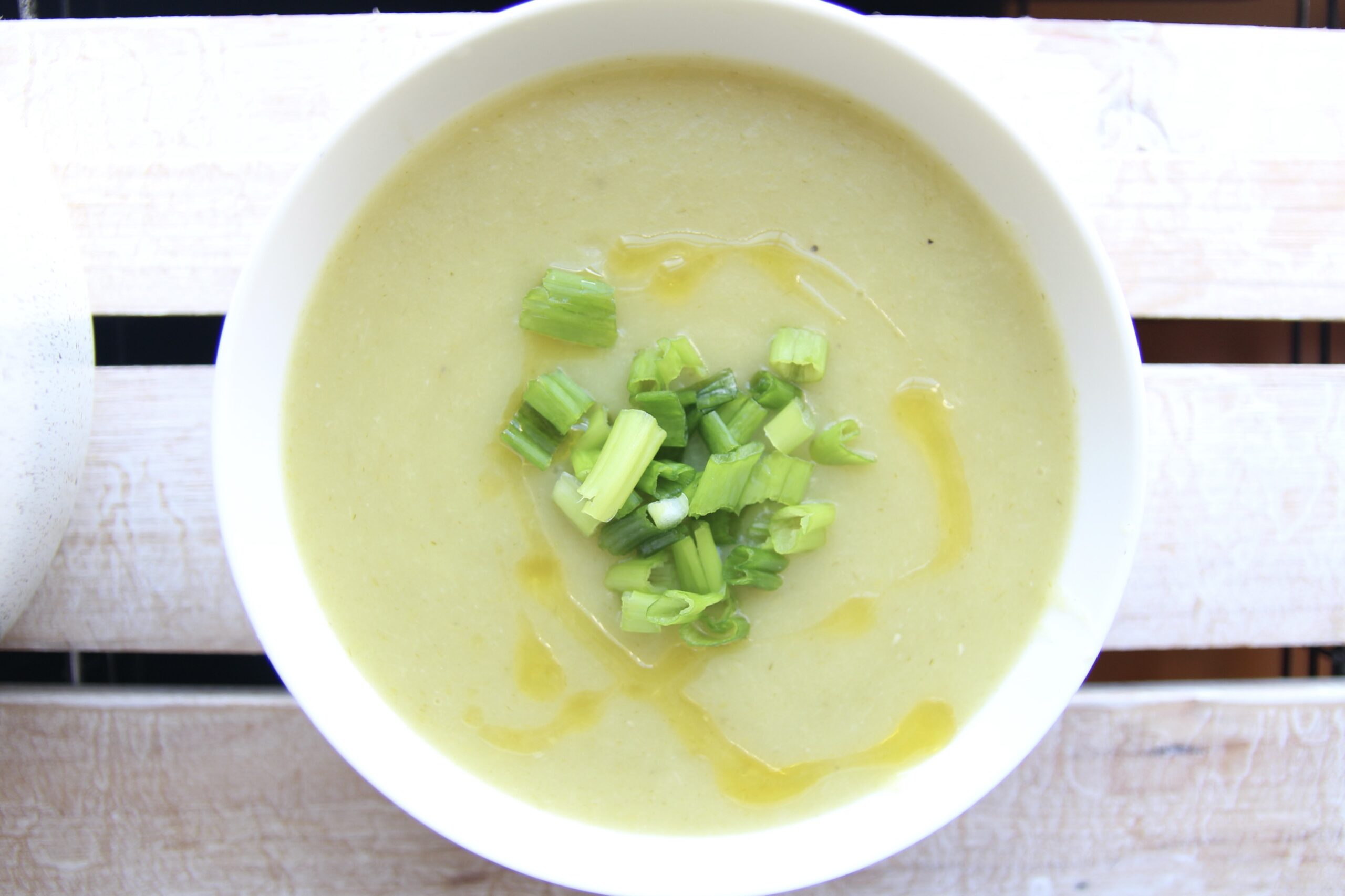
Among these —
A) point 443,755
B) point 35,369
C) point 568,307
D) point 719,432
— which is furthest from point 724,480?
point 35,369

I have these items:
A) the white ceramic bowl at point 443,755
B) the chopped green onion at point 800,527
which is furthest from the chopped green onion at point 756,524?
the white ceramic bowl at point 443,755

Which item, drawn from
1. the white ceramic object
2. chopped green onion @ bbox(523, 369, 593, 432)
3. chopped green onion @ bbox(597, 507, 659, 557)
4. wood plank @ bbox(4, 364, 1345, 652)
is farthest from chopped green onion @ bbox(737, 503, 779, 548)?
the white ceramic object

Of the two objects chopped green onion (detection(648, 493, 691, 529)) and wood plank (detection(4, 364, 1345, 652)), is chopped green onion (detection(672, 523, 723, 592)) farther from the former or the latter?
wood plank (detection(4, 364, 1345, 652))

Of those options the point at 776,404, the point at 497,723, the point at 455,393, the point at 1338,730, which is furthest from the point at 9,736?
the point at 1338,730

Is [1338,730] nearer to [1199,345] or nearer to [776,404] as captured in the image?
[1199,345]

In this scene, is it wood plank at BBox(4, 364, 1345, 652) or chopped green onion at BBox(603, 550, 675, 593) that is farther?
wood plank at BBox(4, 364, 1345, 652)

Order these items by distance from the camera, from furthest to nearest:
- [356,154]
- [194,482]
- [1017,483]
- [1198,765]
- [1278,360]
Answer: [1278,360] → [1198,765] → [194,482] → [1017,483] → [356,154]
